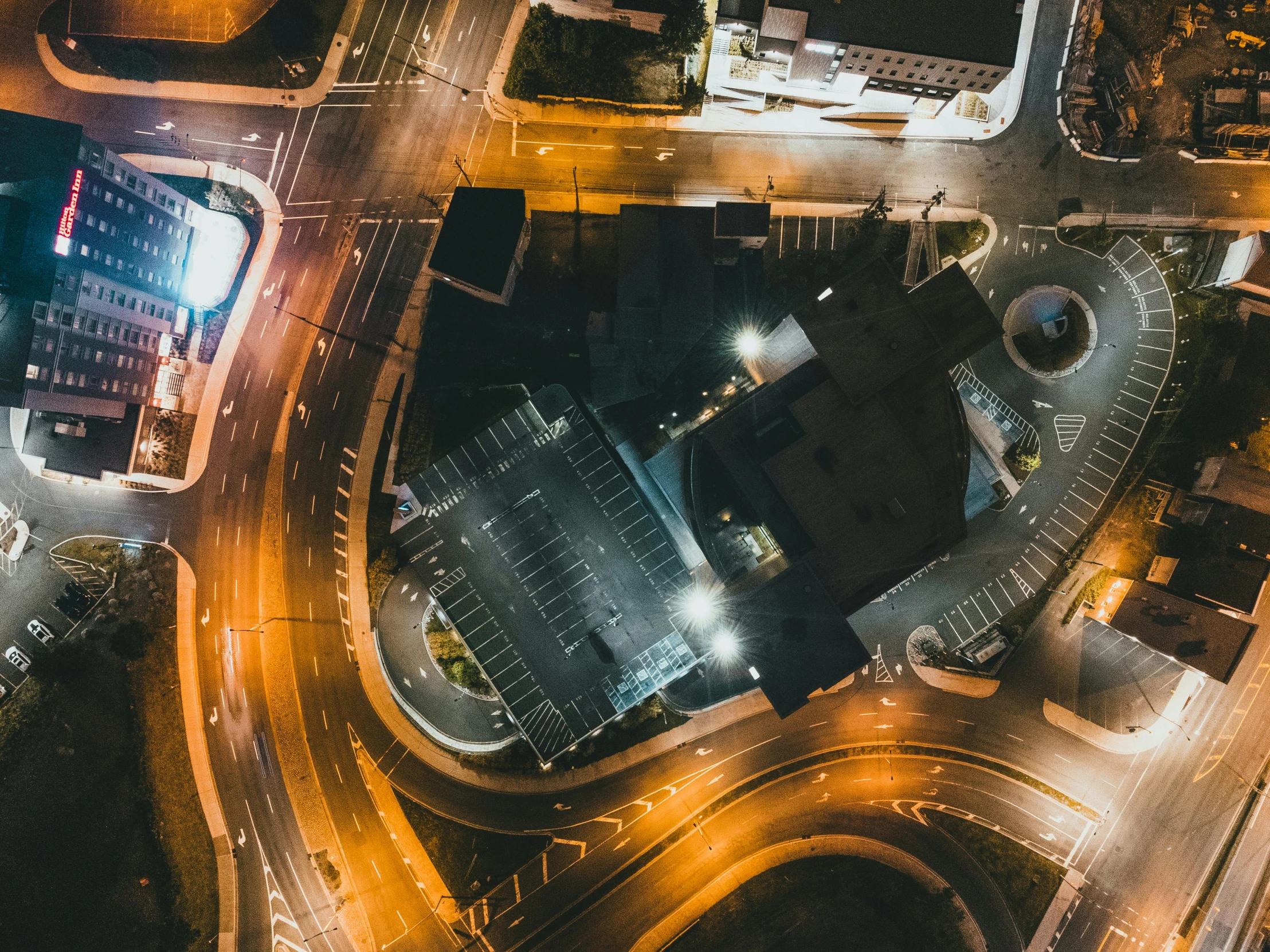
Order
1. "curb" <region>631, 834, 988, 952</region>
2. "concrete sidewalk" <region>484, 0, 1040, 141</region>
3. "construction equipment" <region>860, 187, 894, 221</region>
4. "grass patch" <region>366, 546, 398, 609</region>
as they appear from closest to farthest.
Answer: "curb" <region>631, 834, 988, 952</region> < "grass patch" <region>366, 546, 398, 609</region> < "construction equipment" <region>860, 187, 894, 221</region> < "concrete sidewalk" <region>484, 0, 1040, 141</region>

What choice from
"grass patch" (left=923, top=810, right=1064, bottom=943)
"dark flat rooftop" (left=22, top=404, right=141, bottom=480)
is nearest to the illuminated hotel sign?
"dark flat rooftop" (left=22, top=404, right=141, bottom=480)

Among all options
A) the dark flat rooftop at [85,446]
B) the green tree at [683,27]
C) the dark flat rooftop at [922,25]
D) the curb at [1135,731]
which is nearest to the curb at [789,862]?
the curb at [1135,731]

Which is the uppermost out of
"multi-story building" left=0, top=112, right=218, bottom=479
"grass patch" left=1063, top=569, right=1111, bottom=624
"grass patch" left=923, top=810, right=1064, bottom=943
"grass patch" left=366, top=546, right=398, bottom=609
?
"multi-story building" left=0, top=112, right=218, bottom=479

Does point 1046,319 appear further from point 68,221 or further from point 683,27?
point 68,221

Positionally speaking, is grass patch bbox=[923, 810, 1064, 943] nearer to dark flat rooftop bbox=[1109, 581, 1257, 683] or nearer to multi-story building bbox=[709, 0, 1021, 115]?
dark flat rooftop bbox=[1109, 581, 1257, 683]

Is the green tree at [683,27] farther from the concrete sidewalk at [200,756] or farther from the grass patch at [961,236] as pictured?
the concrete sidewalk at [200,756]

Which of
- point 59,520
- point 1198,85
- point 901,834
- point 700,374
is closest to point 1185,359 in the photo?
point 1198,85

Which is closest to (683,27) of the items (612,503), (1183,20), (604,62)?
(604,62)
